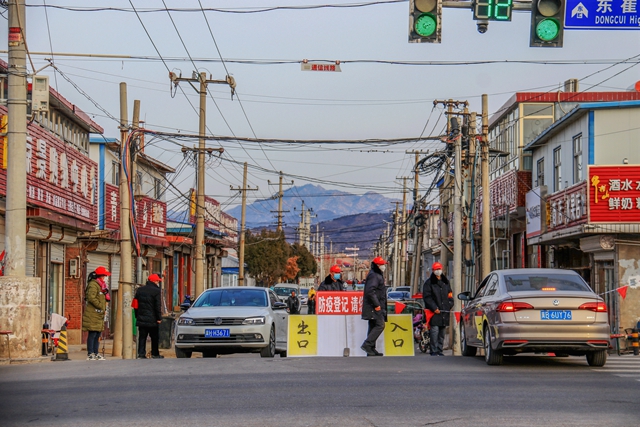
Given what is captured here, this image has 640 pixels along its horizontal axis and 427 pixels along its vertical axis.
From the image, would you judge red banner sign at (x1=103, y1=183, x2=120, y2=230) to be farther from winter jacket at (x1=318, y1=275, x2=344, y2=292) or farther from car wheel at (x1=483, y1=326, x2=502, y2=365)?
car wheel at (x1=483, y1=326, x2=502, y2=365)

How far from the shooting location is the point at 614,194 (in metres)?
25.7

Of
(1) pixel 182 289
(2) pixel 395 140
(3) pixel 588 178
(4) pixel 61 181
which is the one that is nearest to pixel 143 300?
(4) pixel 61 181

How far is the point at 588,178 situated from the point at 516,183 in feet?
36.3

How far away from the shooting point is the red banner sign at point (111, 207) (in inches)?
1395

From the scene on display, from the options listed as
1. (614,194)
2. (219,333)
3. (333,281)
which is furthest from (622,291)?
(219,333)

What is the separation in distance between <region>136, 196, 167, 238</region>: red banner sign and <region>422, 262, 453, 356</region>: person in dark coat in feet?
71.9

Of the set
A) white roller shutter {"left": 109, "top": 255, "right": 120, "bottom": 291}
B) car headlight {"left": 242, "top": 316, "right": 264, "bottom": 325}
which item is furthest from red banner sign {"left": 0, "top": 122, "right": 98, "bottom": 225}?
car headlight {"left": 242, "top": 316, "right": 264, "bottom": 325}

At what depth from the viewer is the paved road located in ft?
28.3

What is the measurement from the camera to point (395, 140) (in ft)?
91.8

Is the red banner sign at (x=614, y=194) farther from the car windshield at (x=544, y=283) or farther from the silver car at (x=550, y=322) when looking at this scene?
the silver car at (x=550, y=322)

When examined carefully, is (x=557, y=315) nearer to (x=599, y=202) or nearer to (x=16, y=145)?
(x=16, y=145)

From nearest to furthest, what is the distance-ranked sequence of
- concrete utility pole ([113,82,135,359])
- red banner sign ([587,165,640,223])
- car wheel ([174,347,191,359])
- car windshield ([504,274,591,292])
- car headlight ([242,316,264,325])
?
car windshield ([504,274,591,292]) → car headlight ([242,316,264,325]) → car wheel ([174,347,191,359]) → concrete utility pole ([113,82,135,359]) → red banner sign ([587,165,640,223])

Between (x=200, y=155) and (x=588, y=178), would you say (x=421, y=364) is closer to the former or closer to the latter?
(x=588, y=178)

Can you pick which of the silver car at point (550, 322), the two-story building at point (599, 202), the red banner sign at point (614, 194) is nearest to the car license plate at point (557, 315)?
the silver car at point (550, 322)
